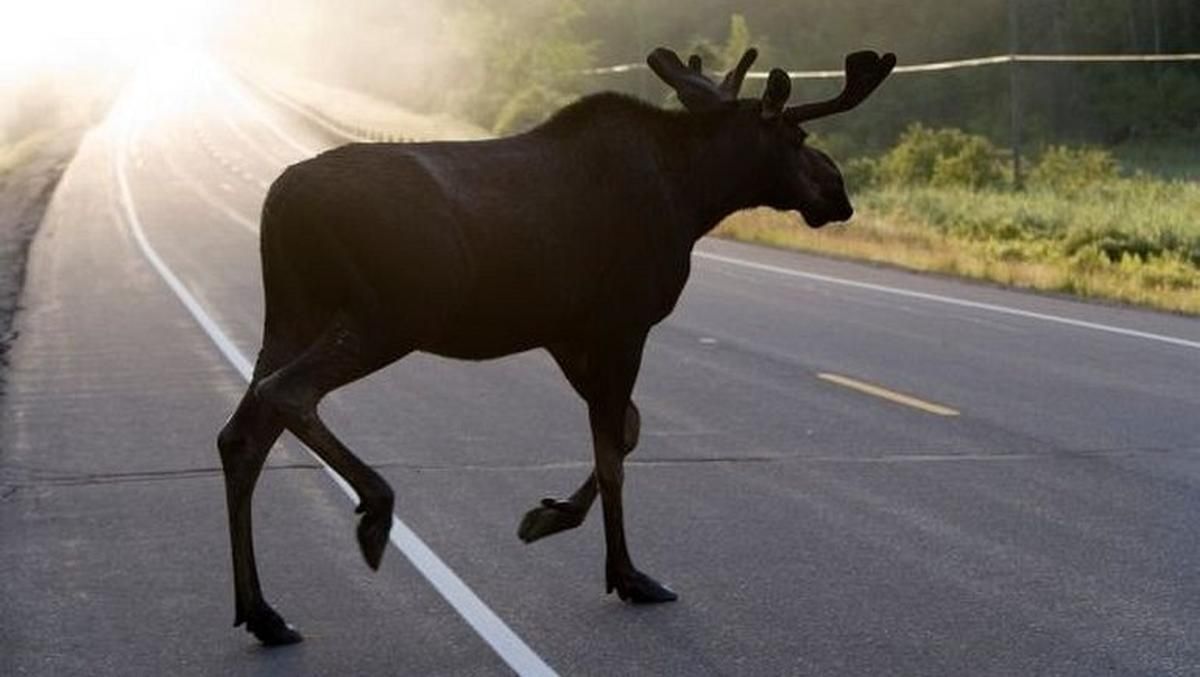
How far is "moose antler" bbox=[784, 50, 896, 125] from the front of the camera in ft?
22.9

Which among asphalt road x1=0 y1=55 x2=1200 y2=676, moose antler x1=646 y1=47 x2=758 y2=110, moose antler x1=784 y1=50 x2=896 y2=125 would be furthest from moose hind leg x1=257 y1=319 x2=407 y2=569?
moose antler x1=784 y1=50 x2=896 y2=125

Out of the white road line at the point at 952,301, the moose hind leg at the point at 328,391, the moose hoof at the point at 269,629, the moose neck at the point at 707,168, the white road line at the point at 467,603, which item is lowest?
the white road line at the point at 952,301

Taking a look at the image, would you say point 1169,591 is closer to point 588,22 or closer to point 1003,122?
point 1003,122

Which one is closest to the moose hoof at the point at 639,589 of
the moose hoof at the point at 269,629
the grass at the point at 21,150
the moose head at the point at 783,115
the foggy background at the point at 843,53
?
the moose hoof at the point at 269,629

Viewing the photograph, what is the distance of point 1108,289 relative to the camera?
2080 centimetres

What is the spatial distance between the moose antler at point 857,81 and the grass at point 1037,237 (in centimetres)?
1257

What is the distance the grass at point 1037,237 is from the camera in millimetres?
22172

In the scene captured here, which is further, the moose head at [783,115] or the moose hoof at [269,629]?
the moose head at [783,115]

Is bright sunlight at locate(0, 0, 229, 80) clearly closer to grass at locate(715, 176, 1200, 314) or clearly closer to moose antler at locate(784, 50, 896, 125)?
grass at locate(715, 176, 1200, 314)

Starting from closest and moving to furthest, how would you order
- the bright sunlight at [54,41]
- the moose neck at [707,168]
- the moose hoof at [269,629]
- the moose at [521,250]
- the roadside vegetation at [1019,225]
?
the moose at [521,250]
the moose hoof at [269,629]
the moose neck at [707,168]
the roadside vegetation at [1019,225]
the bright sunlight at [54,41]

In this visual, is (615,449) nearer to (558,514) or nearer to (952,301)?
(558,514)

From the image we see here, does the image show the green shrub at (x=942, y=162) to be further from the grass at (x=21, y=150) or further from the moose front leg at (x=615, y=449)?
the moose front leg at (x=615, y=449)

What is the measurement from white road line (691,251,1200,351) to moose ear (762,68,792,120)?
355 inches

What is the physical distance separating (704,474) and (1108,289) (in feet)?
40.2
